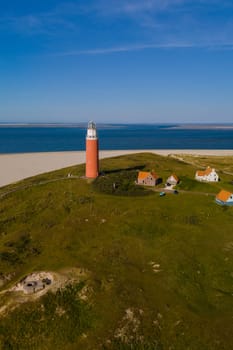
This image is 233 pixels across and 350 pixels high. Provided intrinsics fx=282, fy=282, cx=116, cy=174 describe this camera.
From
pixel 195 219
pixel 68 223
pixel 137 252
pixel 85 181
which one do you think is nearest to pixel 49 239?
pixel 68 223

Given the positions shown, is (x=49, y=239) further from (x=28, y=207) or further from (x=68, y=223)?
(x=28, y=207)

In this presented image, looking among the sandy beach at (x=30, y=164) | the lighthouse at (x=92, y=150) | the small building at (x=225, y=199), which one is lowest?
the sandy beach at (x=30, y=164)

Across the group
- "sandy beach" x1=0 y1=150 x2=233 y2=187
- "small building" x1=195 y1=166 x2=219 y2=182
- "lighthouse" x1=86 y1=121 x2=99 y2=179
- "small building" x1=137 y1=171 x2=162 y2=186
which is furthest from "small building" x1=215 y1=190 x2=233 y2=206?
"sandy beach" x1=0 y1=150 x2=233 y2=187

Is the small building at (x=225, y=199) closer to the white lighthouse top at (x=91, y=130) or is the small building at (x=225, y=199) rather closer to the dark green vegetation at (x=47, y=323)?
the white lighthouse top at (x=91, y=130)

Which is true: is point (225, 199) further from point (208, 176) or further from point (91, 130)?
point (91, 130)

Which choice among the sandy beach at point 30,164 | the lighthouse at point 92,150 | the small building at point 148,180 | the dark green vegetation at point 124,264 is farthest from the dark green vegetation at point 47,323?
the sandy beach at point 30,164

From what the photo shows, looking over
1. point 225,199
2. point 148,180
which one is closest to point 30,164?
point 148,180

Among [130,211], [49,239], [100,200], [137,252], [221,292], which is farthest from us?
[100,200]
